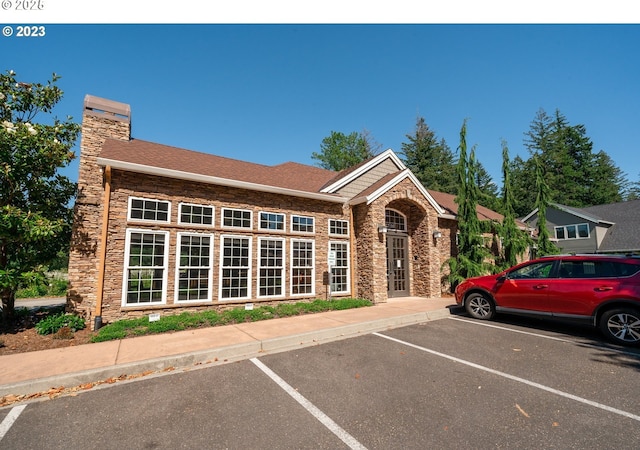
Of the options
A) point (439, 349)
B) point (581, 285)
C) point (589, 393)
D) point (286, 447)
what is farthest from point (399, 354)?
point (581, 285)

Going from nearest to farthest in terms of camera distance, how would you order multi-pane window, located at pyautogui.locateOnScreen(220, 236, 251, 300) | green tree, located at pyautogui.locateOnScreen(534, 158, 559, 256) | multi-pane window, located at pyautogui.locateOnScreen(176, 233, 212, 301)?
multi-pane window, located at pyautogui.locateOnScreen(176, 233, 212, 301), multi-pane window, located at pyautogui.locateOnScreen(220, 236, 251, 300), green tree, located at pyautogui.locateOnScreen(534, 158, 559, 256)

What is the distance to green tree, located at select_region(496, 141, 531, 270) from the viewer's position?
1370 cm

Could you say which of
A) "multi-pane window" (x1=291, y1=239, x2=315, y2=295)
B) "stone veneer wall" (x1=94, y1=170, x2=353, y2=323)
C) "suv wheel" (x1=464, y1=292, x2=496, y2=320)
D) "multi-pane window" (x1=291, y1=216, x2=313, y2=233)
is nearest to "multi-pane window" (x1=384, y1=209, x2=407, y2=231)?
"stone veneer wall" (x1=94, y1=170, x2=353, y2=323)

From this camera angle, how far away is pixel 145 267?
7578 millimetres

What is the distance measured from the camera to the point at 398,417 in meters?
3.30

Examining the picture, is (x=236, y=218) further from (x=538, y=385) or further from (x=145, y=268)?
(x=538, y=385)

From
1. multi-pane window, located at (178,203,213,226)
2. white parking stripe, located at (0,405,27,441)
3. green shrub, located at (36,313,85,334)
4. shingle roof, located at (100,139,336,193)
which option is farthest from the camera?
multi-pane window, located at (178,203,213,226)

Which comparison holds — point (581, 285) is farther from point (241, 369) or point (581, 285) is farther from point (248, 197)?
point (248, 197)

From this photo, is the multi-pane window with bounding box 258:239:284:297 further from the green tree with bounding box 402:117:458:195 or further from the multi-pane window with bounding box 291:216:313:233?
the green tree with bounding box 402:117:458:195

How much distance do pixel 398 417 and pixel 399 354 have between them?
7.42ft

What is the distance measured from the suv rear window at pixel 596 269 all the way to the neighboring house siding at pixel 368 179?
747 cm

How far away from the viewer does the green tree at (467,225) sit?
12734 millimetres

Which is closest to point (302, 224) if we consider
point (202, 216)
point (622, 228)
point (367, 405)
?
point (202, 216)

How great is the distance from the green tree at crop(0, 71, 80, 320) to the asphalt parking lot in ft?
14.7
